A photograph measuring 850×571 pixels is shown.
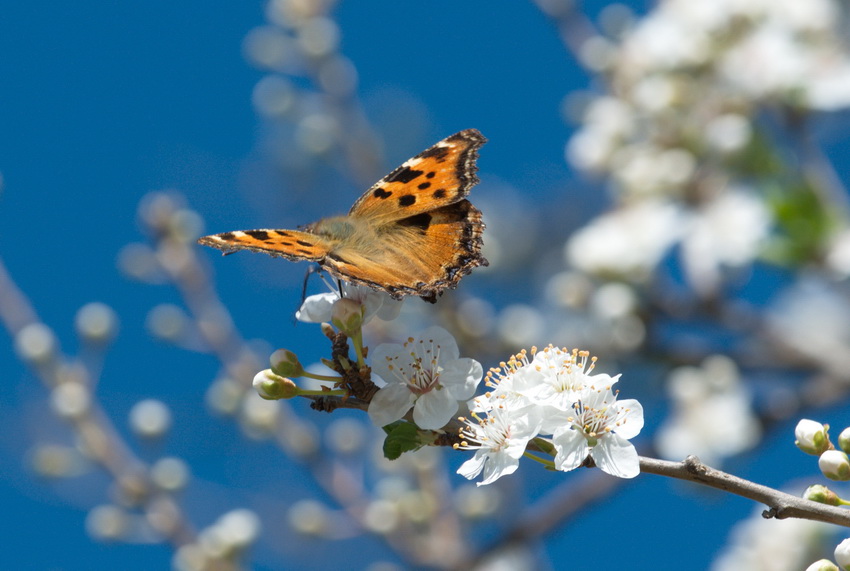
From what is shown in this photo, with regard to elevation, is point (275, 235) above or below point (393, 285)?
above

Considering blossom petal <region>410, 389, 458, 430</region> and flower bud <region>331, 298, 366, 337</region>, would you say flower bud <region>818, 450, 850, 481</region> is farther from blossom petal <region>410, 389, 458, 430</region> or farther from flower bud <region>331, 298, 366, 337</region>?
flower bud <region>331, 298, 366, 337</region>

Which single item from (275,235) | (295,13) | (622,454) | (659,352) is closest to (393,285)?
(275,235)

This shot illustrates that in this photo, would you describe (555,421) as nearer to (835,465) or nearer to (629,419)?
(629,419)

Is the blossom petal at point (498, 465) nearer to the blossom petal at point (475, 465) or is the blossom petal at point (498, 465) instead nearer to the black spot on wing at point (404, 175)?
the blossom petal at point (475, 465)

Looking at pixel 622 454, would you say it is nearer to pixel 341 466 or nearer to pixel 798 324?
pixel 341 466

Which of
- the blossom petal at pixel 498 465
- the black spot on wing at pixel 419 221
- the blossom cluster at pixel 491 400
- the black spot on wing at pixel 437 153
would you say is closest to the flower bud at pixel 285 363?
the blossom cluster at pixel 491 400

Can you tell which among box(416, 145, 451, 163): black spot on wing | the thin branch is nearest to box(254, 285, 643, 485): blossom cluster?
the thin branch
